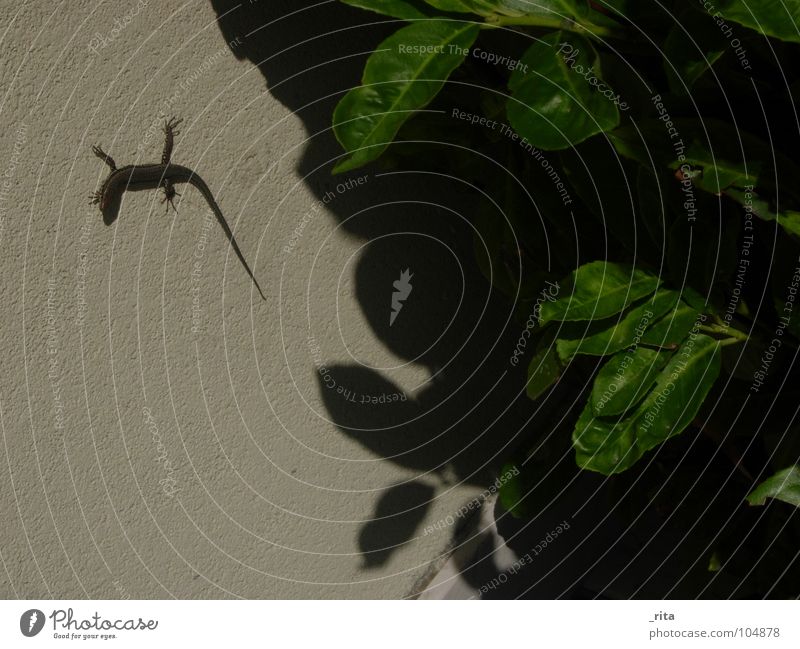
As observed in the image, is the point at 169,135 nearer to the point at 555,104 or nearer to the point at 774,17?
the point at 555,104

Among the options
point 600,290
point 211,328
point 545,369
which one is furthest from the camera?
point 211,328

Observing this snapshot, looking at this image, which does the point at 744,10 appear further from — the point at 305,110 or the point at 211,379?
the point at 211,379

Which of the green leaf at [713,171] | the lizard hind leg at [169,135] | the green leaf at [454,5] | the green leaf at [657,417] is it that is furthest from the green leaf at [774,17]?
the lizard hind leg at [169,135]

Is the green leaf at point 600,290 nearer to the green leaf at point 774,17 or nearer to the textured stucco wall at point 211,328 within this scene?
the green leaf at point 774,17

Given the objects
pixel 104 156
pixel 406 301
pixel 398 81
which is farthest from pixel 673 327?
pixel 104 156

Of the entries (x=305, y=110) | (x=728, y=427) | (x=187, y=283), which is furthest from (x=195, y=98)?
(x=728, y=427)

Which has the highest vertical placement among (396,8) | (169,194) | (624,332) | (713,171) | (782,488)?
(396,8)

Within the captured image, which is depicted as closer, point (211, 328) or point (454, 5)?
point (454, 5)
